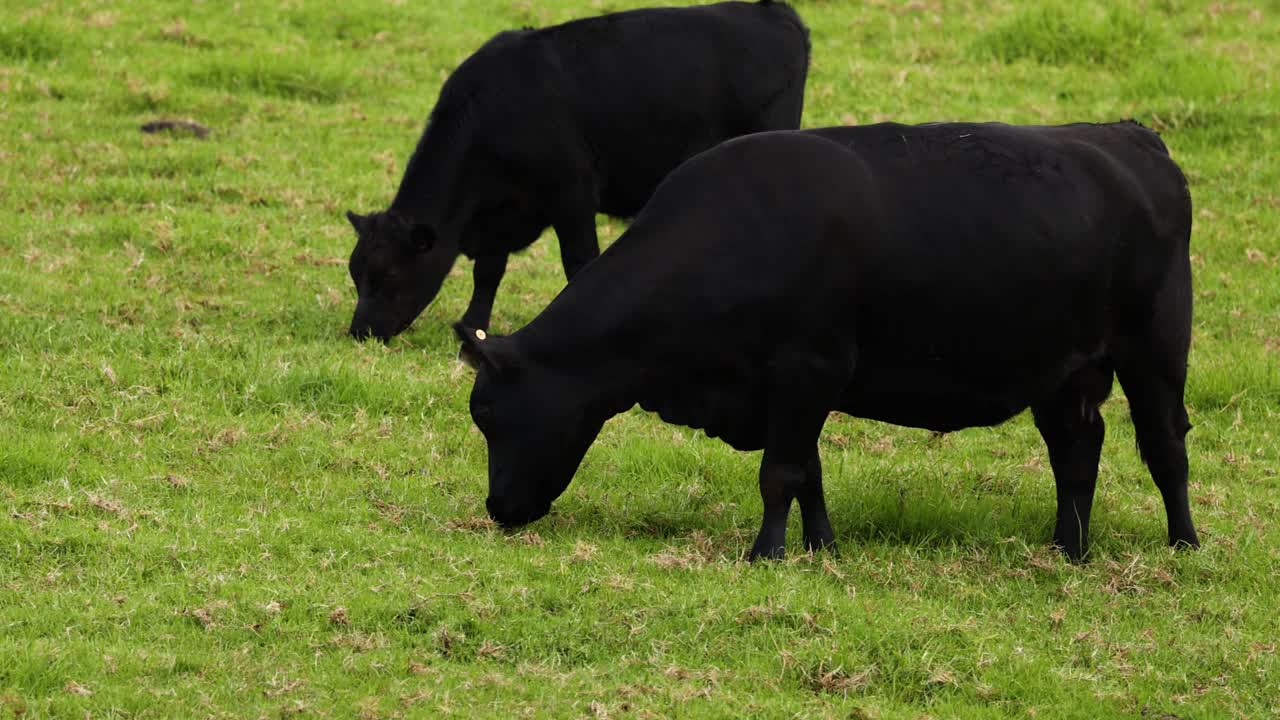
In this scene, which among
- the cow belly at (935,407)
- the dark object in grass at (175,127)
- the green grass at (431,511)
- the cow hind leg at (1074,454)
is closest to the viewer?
the green grass at (431,511)

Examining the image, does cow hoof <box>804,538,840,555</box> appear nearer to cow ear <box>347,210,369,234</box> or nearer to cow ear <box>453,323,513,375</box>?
cow ear <box>453,323,513,375</box>

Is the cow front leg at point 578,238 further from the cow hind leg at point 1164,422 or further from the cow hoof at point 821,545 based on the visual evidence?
the cow hind leg at point 1164,422

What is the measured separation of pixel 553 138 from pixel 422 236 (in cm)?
100

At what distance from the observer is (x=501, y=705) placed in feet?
19.7

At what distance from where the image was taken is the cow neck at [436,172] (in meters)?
11.1

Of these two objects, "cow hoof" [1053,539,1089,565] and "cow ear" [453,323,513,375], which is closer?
"cow ear" [453,323,513,375]

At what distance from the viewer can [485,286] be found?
11.8m

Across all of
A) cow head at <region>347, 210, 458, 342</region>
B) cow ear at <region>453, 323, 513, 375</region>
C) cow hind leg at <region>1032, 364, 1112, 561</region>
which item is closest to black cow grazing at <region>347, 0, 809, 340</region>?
cow head at <region>347, 210, 458, 342</region>

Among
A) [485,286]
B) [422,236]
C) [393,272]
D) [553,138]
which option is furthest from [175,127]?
[553,138]

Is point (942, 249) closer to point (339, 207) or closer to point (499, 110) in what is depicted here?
point (499, 110)

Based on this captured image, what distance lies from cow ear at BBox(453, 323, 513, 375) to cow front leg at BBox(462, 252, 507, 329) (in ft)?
13.4

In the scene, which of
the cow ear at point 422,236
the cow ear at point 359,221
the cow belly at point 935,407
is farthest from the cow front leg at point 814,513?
the cow ear at point 359,221

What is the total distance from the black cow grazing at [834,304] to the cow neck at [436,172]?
140 inches

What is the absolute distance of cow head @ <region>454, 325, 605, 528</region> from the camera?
756cm
